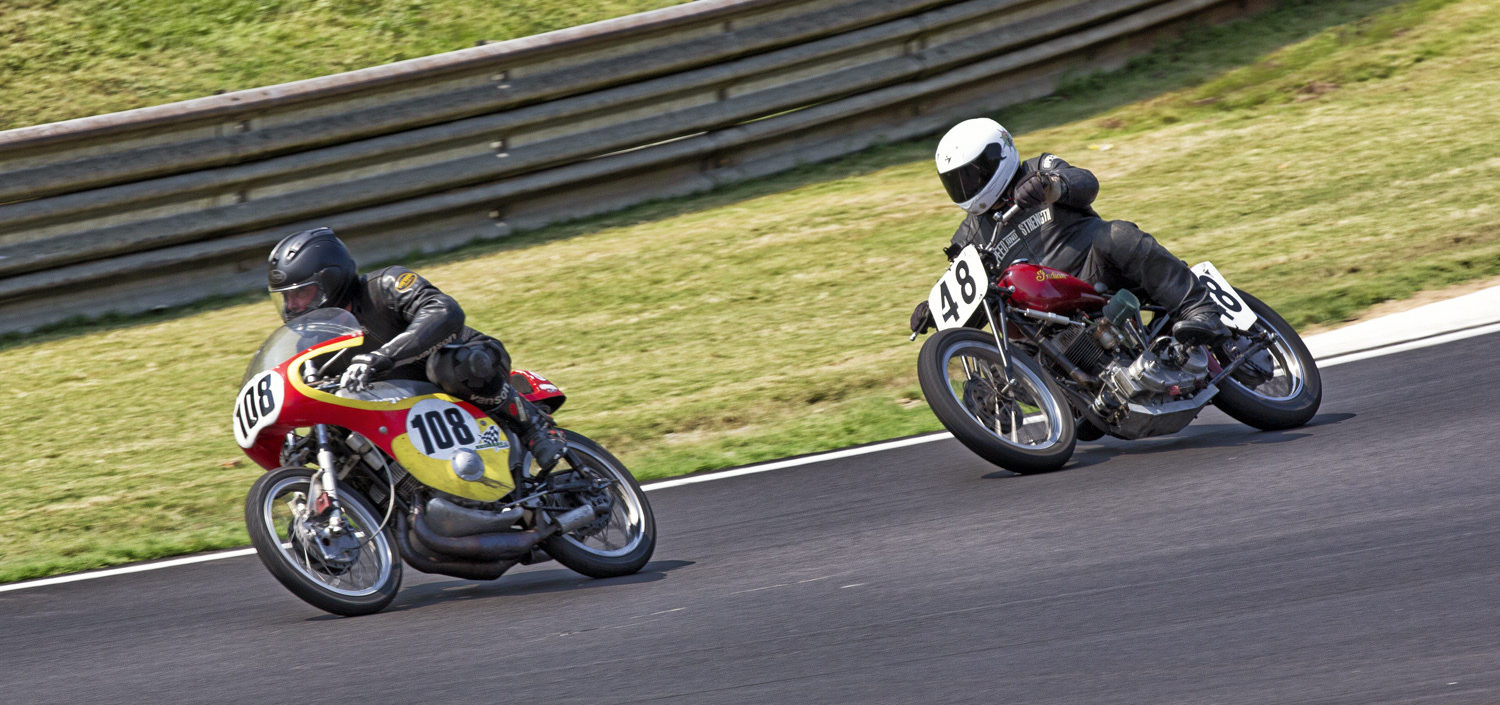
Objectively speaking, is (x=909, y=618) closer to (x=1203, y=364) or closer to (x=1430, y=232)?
(x=1203, y=364)

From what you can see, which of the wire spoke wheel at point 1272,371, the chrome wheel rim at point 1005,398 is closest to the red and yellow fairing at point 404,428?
the chrome wheel rim at point 1005,398

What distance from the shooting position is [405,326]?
6.28m

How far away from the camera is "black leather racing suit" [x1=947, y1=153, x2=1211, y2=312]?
7254 millimetres

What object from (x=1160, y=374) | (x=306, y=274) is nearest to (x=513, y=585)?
(x=306, y=274)

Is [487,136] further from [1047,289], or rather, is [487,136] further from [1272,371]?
[1272,371]

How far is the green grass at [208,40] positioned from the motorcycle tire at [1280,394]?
27.9 ft

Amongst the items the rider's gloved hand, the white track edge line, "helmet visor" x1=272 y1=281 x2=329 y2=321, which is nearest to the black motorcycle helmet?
"helmet visor" x1=272 y1=281 x2=329 y2=321

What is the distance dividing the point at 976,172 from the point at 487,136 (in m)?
6.03

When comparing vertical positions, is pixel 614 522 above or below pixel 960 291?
below

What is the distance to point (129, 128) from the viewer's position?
11.6 meters

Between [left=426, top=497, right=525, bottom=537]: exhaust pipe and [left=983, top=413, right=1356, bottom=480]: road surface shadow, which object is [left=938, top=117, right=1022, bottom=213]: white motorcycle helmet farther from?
[left=426, top=497, right=525, bottom=537]: exhaust pipe

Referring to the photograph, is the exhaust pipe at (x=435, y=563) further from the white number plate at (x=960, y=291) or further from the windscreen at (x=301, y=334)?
the white number plate at (x=960, y=291)

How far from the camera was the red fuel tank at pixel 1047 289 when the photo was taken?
7.04 meters

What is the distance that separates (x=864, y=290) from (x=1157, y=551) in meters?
5.84
